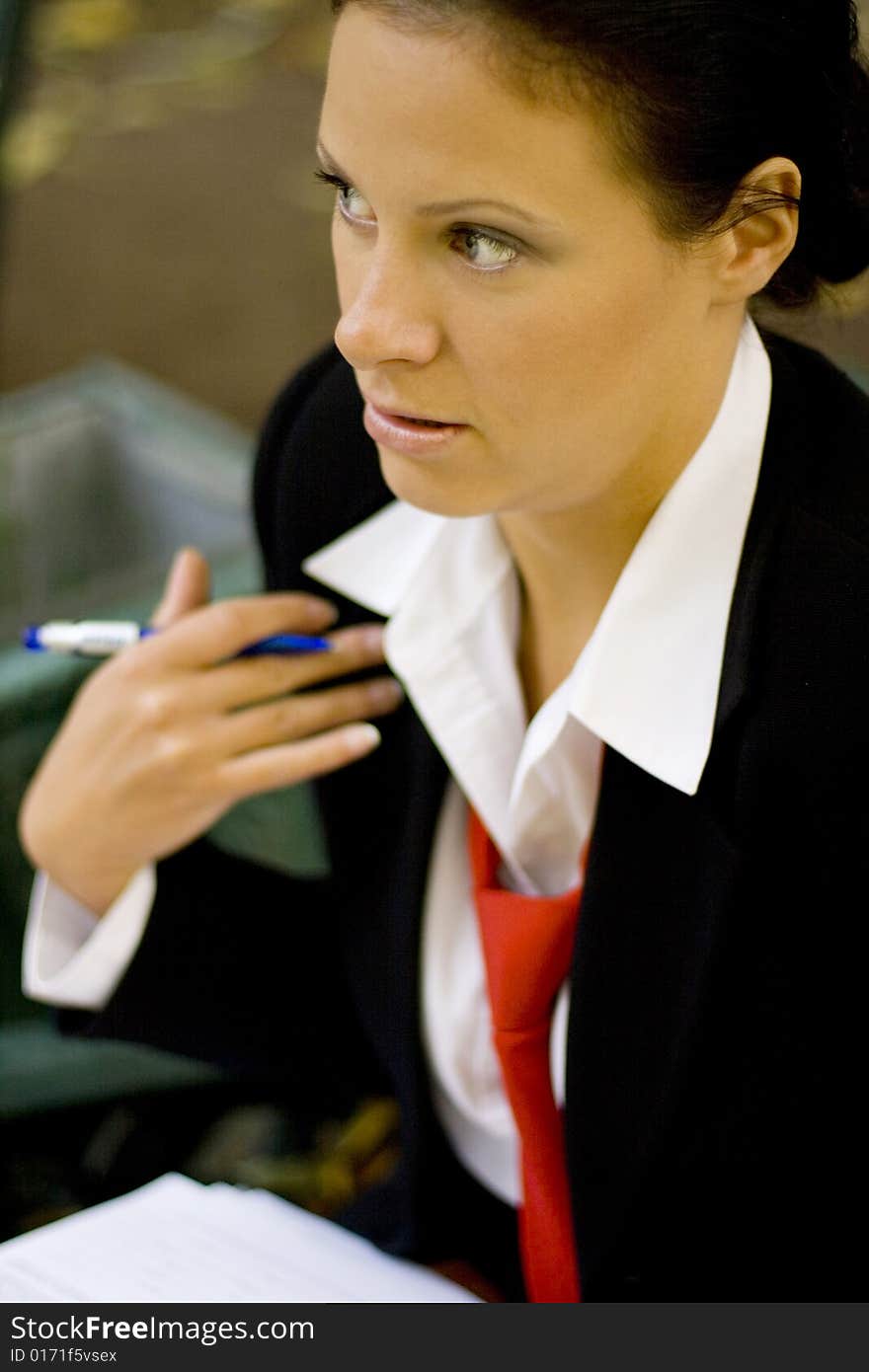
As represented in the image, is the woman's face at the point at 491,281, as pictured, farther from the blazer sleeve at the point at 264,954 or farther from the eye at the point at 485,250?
the blazer sleeve at the point at 264,954

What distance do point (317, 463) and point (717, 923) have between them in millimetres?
453

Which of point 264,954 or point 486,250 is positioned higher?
point 486,250

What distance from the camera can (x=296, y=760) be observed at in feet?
3.57

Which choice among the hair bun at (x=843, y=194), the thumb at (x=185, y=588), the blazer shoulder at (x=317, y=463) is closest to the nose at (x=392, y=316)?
the hair bun at (x=843, y=194)

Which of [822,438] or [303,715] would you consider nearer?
[822,438]

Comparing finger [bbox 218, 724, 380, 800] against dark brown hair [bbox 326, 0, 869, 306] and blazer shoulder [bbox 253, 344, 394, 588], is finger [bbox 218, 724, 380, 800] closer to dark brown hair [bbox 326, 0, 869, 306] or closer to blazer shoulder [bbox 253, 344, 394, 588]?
blazer shoulder [bbox 253, 344, 394, 588]

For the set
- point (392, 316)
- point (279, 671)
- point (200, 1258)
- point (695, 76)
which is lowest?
point (200, 1258)

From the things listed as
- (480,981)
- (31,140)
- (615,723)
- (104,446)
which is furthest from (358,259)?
(31,140)

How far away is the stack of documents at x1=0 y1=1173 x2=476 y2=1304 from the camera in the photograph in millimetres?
924

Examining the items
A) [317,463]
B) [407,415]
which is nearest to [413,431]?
[407,415]

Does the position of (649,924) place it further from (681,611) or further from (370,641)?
(370,641)

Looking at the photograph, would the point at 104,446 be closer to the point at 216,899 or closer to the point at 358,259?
the point at 216,899
